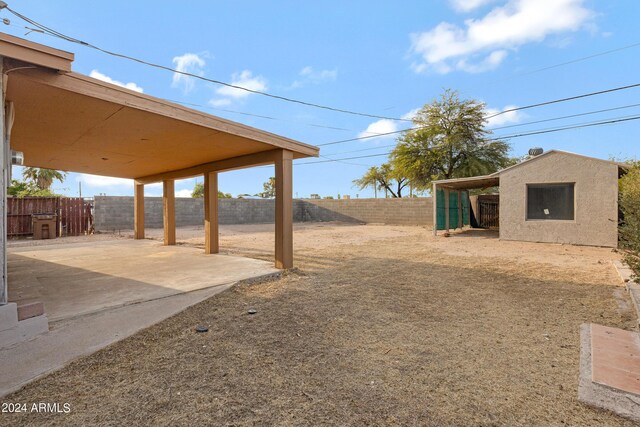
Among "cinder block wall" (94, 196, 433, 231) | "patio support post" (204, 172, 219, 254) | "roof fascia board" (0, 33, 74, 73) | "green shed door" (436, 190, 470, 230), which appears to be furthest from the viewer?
"cinder block wall" (94, 196, 433, 231)

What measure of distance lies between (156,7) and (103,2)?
4.03 ft

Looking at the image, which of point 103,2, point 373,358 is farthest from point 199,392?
point 103,2

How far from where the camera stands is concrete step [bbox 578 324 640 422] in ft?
6.19

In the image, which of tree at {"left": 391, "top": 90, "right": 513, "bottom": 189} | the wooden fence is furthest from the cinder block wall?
tree at {"left": 391, "top": 90, "right": 513, "bottom": 189}

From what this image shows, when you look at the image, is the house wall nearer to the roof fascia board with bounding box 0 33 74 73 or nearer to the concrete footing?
the roof fascia board with bounding box 0 33 74 73

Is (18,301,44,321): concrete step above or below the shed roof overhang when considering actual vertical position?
below

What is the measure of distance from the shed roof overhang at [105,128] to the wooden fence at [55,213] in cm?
651

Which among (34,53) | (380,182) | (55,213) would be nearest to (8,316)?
(34,53)

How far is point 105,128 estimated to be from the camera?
453 cm

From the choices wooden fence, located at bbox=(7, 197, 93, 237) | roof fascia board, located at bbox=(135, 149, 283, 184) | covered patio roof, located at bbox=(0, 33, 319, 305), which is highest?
covered patio roof, located at bbox=(0, 33, 319, 305)

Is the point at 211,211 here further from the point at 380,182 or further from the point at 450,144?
the point at 380,182

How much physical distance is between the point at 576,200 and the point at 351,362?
1043 centimetres

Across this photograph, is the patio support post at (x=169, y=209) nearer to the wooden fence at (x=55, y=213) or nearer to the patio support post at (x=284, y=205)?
the patio support post at (x=284, y=205)

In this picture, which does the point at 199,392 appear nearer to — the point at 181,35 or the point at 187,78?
the point at 187,78
